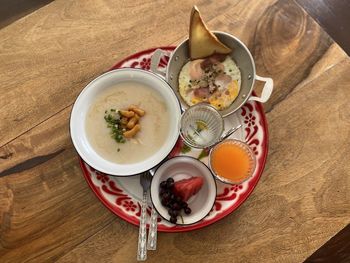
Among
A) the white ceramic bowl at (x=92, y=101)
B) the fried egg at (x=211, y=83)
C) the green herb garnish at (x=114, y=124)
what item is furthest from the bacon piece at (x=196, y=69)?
the green herb garnish at (x=114, y=124)

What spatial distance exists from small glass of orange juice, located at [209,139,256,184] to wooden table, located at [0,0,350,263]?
0.19ft

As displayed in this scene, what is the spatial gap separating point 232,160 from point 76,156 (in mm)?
427

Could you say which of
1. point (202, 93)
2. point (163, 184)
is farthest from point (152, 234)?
point (202, 93)

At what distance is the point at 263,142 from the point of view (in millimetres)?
1113

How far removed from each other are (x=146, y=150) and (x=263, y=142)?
32 cm

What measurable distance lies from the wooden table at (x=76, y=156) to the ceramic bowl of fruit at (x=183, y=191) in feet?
0.22

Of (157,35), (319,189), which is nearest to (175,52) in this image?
(157,35)

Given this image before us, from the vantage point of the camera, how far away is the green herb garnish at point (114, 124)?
108cm

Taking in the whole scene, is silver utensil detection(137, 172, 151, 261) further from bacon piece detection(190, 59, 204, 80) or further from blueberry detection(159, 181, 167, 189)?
bacon piece detection(190, 59, 204, 80)

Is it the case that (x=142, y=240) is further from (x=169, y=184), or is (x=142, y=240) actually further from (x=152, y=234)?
(x=169, y=184)

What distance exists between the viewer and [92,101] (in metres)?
1.10

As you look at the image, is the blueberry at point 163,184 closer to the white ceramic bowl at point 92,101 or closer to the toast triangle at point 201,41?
the white ceramic bowl at point 92,101

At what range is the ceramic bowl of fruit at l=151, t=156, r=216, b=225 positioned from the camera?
1036 millimetres

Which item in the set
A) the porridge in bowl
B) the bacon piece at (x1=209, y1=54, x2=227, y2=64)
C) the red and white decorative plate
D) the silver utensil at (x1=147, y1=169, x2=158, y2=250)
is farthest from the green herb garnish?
the bacon piece at (x1=209, y1=54, x2=227, y2=64)
